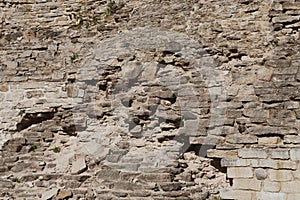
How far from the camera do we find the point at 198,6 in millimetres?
7969

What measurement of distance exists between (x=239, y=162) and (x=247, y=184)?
10.9 inches

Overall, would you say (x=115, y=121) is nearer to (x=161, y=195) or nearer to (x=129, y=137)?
(x=129, y=137)

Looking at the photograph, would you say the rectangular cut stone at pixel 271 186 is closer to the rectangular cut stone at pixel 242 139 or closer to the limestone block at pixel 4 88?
the rectangular cut stone at pixel 242 139

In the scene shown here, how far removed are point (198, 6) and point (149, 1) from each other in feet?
3.31

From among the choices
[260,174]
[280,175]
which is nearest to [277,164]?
[280,175]

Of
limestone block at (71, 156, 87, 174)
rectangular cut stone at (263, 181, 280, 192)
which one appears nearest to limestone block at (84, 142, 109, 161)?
limestone block at (71, 156, 87, 174)

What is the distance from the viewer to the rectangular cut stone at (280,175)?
5625 mm

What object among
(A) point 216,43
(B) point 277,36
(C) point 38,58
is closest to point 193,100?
(A) point 216,43

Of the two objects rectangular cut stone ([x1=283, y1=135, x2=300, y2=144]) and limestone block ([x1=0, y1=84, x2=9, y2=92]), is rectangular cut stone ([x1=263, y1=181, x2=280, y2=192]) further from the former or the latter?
limestone block ([x1=0, y1=84, x2=9, y2=92])

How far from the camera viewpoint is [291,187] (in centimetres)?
558

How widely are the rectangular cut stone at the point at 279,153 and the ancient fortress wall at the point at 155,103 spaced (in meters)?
0.01

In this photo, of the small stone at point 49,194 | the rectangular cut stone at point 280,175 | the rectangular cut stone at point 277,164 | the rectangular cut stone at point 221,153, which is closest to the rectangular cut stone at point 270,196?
the rectangular cut stone at point 280,175

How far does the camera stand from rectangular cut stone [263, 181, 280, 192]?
5.65 m

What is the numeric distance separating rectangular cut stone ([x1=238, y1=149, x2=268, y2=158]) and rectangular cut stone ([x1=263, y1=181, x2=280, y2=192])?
317 mm
